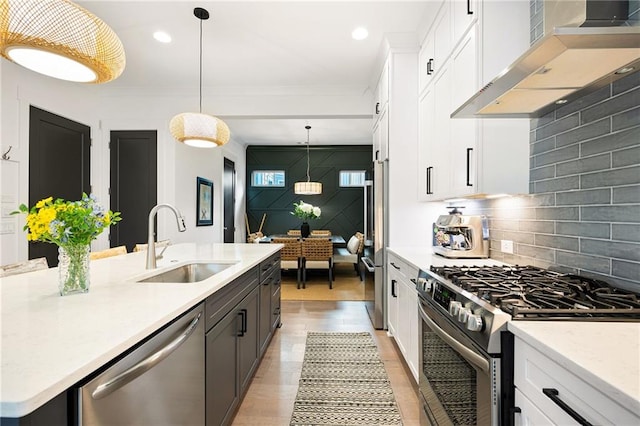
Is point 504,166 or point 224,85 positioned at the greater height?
point 224,85

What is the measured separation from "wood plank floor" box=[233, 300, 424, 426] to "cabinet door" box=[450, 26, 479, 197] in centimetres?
143

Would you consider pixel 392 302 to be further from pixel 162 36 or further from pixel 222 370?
pixel 162 36

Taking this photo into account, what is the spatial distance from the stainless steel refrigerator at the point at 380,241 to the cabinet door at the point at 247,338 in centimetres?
152

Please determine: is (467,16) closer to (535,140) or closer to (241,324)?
(535,140)

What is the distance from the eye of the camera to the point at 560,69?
3.94ft

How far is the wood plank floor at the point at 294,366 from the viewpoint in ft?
6.40

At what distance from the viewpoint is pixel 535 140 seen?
1.82 m

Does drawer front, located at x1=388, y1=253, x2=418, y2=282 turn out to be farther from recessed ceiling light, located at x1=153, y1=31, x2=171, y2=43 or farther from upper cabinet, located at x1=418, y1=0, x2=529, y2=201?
recessed ceiling light, located at x1=153, y1=31, x2=171, y2=43

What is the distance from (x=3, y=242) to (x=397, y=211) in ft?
12.5

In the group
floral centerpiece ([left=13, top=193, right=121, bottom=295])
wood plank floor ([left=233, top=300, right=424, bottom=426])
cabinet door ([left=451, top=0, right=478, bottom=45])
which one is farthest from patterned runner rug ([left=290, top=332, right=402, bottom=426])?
cabinet door ([left=451, top=0, right=478, bottom=45])

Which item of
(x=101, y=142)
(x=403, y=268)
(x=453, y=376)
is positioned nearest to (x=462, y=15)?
(x=403, y=268)

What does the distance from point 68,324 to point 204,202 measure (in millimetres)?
4874

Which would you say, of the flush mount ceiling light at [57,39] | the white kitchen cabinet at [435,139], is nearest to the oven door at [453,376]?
the white kitchen cabinet at [435,139]

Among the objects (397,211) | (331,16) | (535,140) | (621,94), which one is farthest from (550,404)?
(331,16)
